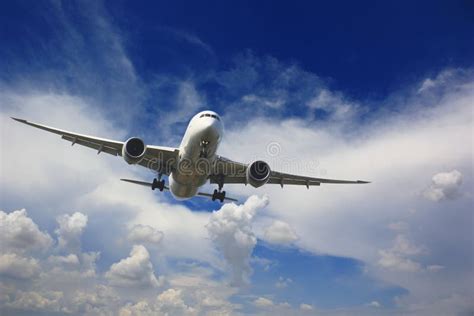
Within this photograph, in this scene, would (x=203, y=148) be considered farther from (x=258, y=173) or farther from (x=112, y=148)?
(x=112, y=148)

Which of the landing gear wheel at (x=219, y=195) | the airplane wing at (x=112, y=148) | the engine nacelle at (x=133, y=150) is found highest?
the airplane wing at (x=112, y=148)

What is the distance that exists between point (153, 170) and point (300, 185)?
12397 mm

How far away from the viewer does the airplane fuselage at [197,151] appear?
2634 centimetres

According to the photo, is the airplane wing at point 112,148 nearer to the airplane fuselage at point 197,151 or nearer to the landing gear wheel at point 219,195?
the airplane fuselage at point 197,151

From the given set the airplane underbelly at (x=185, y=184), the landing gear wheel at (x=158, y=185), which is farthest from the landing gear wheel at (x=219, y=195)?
the landing gear wheel at (x=158, y=185)

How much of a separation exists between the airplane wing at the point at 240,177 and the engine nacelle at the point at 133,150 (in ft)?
19.2

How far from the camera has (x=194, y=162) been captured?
94.3 ft

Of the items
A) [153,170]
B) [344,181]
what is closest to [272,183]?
[344,181]

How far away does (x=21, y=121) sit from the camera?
27.6 m

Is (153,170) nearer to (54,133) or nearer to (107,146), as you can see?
(107,146)

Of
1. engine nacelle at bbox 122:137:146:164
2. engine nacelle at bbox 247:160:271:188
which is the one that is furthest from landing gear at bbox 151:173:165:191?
engine nacelle at bbox 247:160:271:188

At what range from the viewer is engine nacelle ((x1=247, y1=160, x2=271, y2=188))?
98.2ft

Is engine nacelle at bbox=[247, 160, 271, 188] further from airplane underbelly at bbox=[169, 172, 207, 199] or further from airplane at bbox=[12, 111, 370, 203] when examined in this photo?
airplane underbelly at bbox=[169, 172, 207, 199]

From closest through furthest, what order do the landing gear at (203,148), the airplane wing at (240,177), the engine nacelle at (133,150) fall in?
the landing gear at (203,148) → the engine nacelle at (133,150) → the airplane wing at (240,177)
